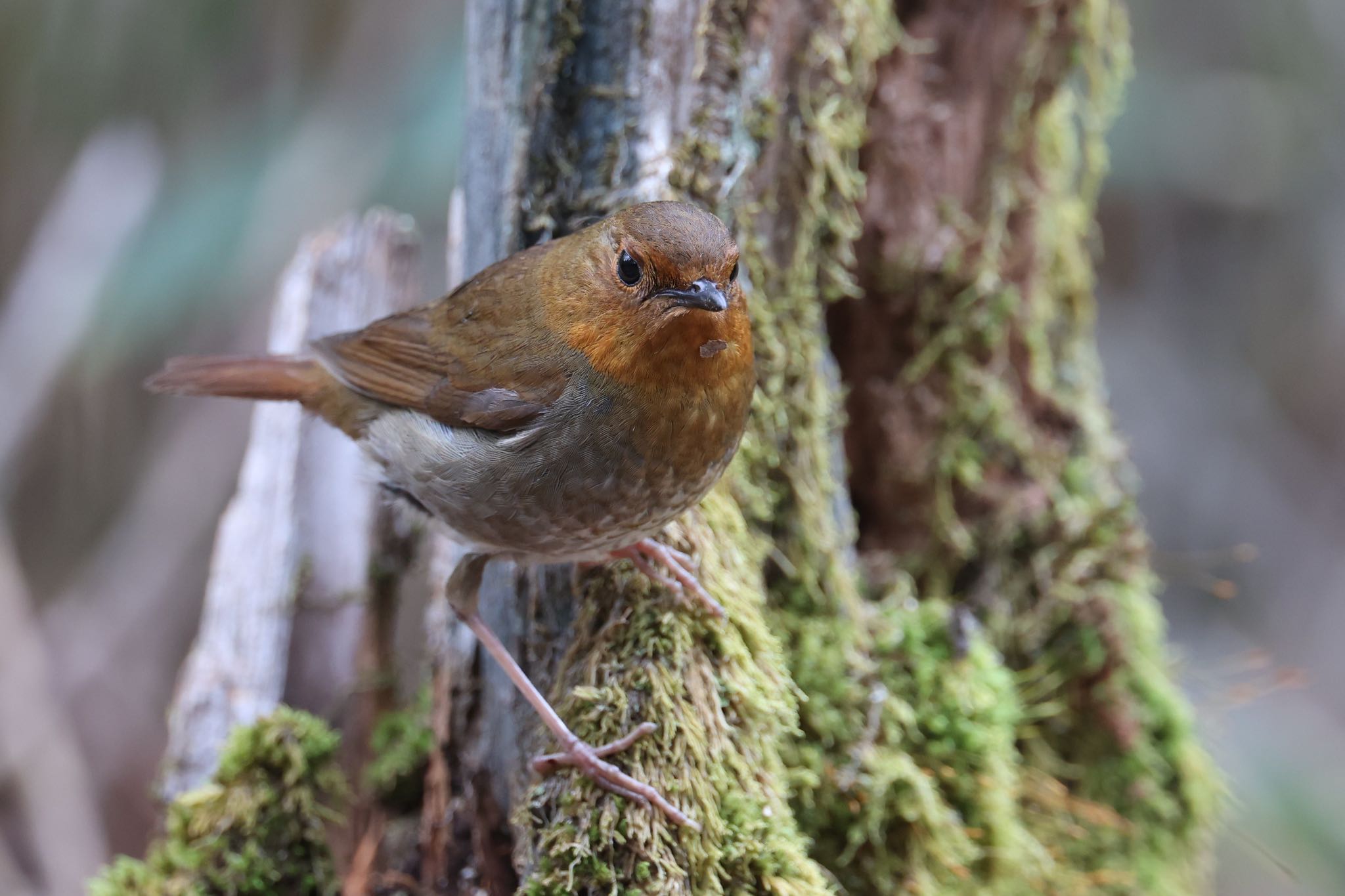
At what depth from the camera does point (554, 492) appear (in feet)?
8.16

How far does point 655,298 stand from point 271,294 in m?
4.62

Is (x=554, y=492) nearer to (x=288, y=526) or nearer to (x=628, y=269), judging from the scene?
(x=628, y=269)

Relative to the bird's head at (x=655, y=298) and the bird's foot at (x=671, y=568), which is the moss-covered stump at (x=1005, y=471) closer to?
the bird's foot at (x=671, y=568)

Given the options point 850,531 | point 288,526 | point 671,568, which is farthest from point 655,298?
point 288,526

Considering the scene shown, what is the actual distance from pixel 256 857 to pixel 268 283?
4073 mm

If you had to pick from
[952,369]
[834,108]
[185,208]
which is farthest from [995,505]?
[185,208]

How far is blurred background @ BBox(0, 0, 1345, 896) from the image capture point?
5.32 meters

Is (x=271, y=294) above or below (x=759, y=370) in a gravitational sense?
above

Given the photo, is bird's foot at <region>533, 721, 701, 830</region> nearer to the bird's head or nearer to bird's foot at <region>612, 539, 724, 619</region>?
bird's foot at <region>612, 539, 724, 619</region>

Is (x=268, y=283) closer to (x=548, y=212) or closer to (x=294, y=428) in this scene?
(x=294, y=428)

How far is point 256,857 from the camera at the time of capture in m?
2.92

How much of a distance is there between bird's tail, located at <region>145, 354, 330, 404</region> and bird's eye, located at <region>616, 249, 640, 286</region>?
126 cm

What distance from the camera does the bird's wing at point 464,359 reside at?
2.61 meters

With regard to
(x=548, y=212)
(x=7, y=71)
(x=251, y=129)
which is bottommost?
(x=548, y=212)
